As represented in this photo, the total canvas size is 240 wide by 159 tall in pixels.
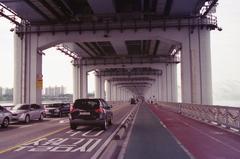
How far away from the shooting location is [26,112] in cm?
2909

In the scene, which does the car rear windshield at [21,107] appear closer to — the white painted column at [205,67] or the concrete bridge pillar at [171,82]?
the white painted column at [205,67]

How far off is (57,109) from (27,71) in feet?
16.7

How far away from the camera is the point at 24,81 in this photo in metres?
39.3

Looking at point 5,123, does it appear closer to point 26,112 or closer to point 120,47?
point 26,112

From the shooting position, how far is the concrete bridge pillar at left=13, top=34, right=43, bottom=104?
39344 mm

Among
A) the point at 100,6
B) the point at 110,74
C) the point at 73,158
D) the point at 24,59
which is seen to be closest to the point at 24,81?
the point at 24,59

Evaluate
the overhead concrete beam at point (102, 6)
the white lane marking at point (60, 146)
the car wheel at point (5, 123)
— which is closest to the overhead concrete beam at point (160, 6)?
the overhead concrete beam at point (102, 6)

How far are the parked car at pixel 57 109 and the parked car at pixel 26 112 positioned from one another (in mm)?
5602

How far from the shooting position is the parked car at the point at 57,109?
38438 millimetres

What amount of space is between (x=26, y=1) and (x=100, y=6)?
6088mm

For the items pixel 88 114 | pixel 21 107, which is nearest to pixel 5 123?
pixel 21 107

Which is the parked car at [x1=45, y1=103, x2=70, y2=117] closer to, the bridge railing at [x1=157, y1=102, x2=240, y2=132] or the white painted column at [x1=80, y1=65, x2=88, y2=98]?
the bridge railing at [x1=157, y1=102, x2=240, y2=132]

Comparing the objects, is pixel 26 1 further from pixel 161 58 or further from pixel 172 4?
pixel 161 58

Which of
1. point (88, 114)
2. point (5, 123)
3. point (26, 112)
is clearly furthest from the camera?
point (26, 112)
